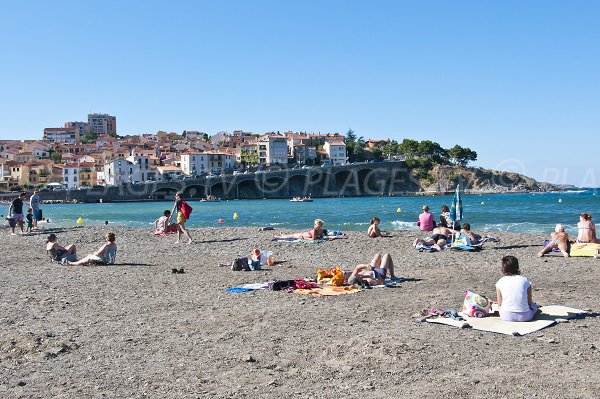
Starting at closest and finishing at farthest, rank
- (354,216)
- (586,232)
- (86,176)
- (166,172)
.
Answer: (586,232), (354,216), (86,176), (166,172)

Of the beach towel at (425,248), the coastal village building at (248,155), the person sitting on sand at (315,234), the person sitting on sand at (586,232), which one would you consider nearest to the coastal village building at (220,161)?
the coastal village building at (248,155)

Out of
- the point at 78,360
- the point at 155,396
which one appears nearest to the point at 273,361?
the point at 155,396

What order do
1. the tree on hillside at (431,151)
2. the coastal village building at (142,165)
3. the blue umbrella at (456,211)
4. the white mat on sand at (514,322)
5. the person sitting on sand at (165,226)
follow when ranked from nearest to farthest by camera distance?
1. the white mat on sand at (514,322)
2. the blue umbrella at (456,211)
3. the person sitting on sand at (165,226)
4. the coastal village building at (142,165)
5. the tree on hillside at (431,151)

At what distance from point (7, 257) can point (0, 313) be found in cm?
934

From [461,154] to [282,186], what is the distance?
5859 centimetres

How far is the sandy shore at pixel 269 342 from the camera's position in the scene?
19.4ft

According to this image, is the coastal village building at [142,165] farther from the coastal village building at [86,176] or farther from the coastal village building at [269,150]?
the coastal village building at [269,150]

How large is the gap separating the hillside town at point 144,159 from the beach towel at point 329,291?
111970mm

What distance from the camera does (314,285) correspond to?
11.5 metres

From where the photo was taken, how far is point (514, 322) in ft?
26.5

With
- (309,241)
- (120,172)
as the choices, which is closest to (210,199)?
(120,172)

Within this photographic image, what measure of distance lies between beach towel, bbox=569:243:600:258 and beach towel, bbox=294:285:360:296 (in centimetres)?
761

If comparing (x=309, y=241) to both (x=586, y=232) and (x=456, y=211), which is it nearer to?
(x=456, y=211)

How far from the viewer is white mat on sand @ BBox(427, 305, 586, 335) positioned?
25.3 ft
